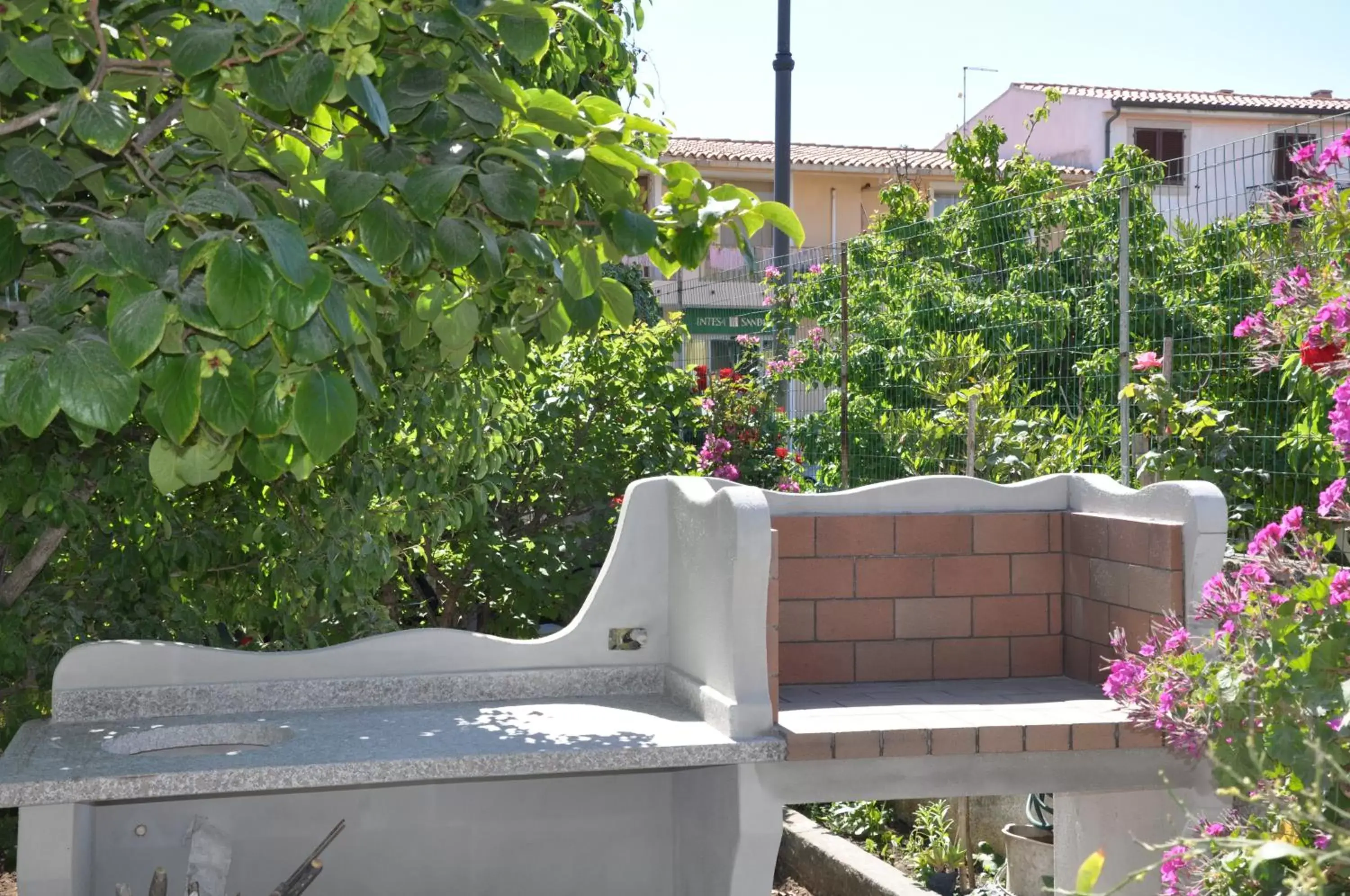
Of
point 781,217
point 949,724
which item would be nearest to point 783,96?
point 949,724

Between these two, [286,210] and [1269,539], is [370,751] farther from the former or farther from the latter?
[1269,539]

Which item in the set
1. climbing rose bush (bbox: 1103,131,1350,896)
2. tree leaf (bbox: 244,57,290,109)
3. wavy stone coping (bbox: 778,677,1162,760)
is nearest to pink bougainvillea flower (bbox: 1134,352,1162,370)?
wavy stone coping (bbox: 778,677,1162,760)

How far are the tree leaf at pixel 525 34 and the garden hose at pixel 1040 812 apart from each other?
383 cm

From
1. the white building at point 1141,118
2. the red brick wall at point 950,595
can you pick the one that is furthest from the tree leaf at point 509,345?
the white building at point 1141,118

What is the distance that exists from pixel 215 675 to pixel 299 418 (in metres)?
2.36

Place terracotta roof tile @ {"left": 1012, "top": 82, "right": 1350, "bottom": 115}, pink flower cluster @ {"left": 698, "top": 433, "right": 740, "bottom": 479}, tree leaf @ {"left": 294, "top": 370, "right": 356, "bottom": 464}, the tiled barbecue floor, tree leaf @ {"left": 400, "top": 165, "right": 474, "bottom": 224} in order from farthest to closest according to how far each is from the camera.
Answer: terracotta roof tile @ {"left": 1012, "top": 82, "right": 1350, "bottom": 115}
pink flower cluster @ {"left": 698, "top": 433, "right": 740, "bottom": 479}
the tiled barbecue floor
tree leaf @ {"left": 400, "top": 165, "right": 474, "bottom": 224}
tree leaf @ {"left": 294, "top": 370, "right": 356, "bottom": 464}

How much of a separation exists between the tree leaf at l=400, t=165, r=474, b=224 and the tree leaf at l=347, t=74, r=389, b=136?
78 millimetres

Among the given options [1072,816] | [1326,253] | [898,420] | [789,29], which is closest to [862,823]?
[1072,816]

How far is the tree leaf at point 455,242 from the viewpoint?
1963 millimetres

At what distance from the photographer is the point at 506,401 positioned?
6086 mm

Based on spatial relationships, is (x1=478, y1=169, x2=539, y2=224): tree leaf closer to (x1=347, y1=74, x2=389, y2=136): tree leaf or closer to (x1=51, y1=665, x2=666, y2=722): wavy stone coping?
(x1=347, y1=74, x2=389, y2=136): tree leaf

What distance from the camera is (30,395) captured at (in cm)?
155

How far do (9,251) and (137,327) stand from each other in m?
0.52

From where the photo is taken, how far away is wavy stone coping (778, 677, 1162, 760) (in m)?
3.36
